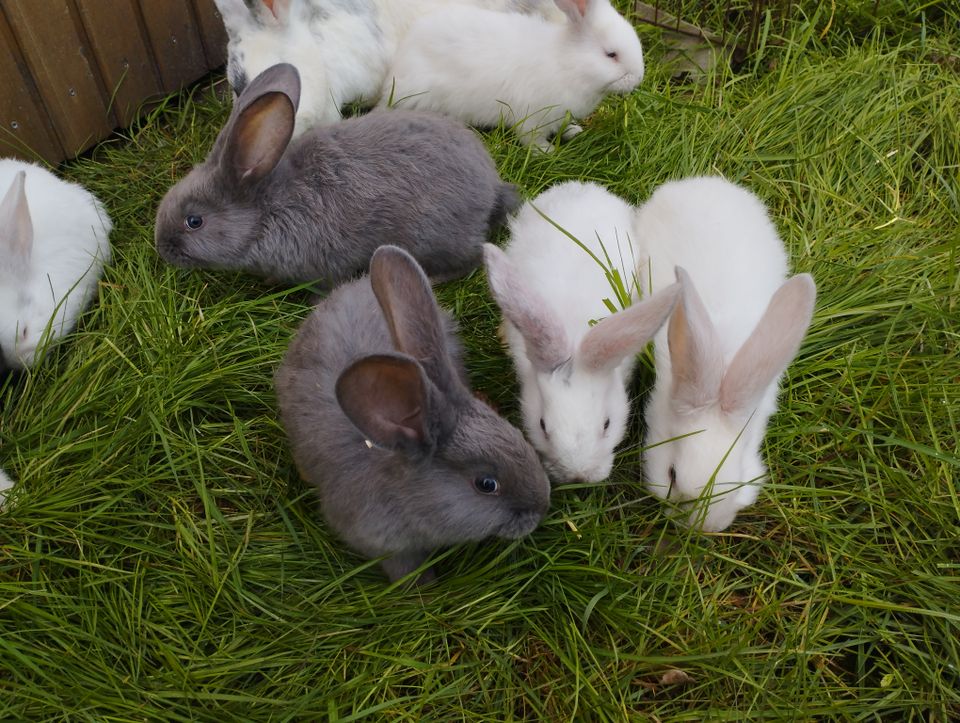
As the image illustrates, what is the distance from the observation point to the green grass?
7.91 feet

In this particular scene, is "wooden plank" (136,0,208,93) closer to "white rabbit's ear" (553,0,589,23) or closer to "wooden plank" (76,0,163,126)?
"wooden plank" (76,0,163,126)

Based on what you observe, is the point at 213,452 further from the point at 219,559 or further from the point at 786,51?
the point at 786,51

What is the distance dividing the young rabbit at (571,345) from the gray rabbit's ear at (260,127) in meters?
1.02

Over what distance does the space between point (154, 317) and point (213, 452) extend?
0.68m

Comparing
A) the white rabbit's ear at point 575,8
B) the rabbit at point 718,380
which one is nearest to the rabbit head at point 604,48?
the white rabbit's ear at point 575,8

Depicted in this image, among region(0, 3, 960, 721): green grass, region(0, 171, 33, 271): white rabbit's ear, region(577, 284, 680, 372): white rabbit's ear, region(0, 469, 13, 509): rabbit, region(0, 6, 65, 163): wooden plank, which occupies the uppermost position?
region(0, 6, 65, 163): wooden plank

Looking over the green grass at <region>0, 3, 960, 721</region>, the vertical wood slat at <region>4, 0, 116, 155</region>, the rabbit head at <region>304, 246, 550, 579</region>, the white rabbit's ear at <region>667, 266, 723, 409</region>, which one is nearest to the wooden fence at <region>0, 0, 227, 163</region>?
the vertical wood slat at <region>4, 0, 116, 155</region>

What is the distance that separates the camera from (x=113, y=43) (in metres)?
4.01

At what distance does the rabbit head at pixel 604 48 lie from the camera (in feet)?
13.1

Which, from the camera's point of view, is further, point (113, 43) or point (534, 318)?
point (113, 43)

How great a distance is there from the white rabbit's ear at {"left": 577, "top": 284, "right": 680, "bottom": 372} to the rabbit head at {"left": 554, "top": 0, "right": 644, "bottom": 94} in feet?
6.03

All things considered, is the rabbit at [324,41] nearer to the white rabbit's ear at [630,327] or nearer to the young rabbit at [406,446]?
the young rabbit at [406,446]

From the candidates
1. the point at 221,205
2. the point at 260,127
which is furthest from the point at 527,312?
the point at 221,205

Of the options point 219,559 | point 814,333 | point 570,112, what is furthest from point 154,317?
point 814,333
